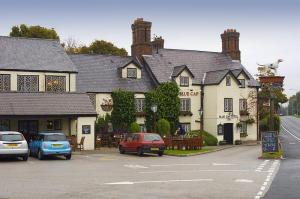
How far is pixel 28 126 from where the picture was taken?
124 feet

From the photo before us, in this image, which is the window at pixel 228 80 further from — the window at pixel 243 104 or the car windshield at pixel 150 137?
the car windshield at pixel 150 137

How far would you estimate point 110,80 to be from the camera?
44.7 m

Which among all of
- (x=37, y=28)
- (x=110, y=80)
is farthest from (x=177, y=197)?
(x=37, y=28)

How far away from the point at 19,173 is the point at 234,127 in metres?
32.3

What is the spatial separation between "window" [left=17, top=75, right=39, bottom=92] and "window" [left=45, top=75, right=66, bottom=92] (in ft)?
2.80

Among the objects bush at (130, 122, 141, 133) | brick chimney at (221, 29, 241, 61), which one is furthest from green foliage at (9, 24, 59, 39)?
bush at (130, 122, 141, 133)

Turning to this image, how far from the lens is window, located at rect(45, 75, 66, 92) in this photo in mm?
39156

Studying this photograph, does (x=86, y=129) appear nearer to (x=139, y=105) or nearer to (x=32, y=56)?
(x=32, y=56)

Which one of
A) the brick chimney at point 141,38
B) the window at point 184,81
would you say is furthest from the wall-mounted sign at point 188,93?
the brick chimney at point 141,38

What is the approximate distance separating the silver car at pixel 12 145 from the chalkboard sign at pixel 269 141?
14.4 metres

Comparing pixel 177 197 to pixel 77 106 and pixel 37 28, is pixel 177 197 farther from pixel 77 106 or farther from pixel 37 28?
pixel 37 28

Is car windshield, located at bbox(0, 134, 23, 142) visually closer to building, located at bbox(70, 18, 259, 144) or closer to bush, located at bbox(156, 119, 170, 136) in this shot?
building, located at bbox(70, 18, 259, 144)

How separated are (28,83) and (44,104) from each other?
3.32 metres

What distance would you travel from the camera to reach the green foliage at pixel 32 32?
62.5m
